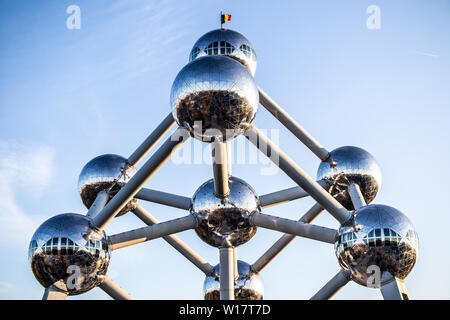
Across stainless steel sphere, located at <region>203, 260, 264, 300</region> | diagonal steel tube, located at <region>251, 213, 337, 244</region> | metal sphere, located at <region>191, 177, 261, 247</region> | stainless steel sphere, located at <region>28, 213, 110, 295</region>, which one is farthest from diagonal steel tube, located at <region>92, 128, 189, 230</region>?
stainless steel sphere, located at <region>203, 260, 264, 300</region>

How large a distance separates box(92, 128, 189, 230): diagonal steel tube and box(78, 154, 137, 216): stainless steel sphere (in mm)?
2832

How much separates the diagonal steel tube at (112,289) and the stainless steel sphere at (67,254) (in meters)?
0.90

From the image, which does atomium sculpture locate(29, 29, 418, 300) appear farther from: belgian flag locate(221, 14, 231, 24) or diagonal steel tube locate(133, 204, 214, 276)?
belgian flag locate(221, 14, 231, 24)

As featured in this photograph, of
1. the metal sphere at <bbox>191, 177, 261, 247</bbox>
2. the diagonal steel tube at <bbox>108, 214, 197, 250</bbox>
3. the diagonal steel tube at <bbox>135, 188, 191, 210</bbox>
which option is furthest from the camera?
the diagonal steel tube at <bbox>135, 188, 191, 210</bbox>

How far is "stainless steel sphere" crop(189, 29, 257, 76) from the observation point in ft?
41.1

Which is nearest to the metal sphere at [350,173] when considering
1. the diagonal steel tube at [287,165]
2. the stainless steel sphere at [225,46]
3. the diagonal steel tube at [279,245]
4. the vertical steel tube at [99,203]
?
the diagonal steel tube at [279,245]

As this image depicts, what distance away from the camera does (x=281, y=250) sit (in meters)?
13.3

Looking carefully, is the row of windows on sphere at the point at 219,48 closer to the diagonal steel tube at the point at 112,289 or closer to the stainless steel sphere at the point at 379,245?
the stainless steel sphere at the point at 379,245

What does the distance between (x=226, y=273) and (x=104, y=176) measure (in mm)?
4207

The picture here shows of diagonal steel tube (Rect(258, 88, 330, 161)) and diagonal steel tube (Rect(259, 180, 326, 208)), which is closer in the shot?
diagonal steel tube (Rect(259, 180, 326, 208))

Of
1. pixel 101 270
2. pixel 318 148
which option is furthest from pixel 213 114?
pixel 318 148

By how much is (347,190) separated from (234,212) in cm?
337

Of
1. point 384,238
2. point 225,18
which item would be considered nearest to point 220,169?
point 384,238
